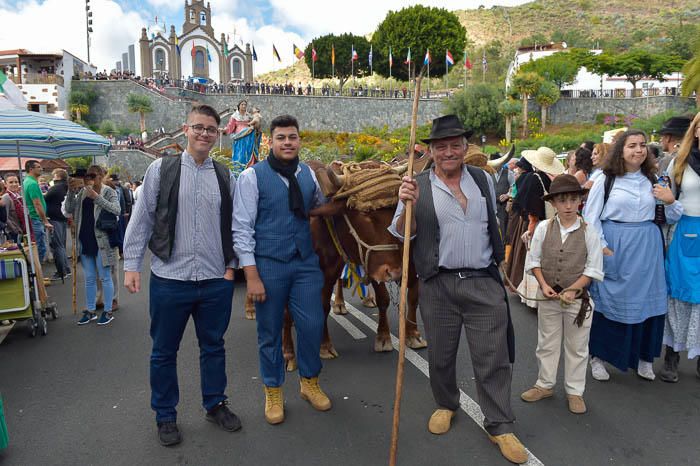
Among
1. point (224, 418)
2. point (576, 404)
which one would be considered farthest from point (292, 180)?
point (576, 404)

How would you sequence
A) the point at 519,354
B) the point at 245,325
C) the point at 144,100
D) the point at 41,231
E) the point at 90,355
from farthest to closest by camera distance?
the point at 144,100, the point at 41,231, the point at 245,325, the point at 90,355, the point at 519,354

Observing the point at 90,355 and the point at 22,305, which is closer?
the point at 90,355

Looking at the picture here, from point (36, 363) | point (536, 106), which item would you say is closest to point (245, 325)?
point (36, 363)

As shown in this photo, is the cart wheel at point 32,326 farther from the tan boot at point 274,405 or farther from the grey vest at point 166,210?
the tan boot at point 274,405

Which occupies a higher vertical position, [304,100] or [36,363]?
[304,100]

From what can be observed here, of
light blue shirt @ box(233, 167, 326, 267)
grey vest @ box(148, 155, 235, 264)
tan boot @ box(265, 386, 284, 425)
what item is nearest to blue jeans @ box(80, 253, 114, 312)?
grey vest @ box(148, 155, 235, 264)

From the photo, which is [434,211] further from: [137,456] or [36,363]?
[36,363]

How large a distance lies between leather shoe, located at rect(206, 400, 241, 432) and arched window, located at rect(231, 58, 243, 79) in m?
89.3

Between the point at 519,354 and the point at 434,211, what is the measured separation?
258cm

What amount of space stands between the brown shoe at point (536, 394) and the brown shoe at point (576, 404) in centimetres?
19

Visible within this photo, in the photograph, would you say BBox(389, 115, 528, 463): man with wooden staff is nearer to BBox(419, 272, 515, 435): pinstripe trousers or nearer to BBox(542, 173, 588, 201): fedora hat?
BBox(419, 272, 515, 435): pinstripe trousers

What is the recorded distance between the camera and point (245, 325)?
648 cm

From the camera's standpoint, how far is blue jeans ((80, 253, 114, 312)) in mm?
6801

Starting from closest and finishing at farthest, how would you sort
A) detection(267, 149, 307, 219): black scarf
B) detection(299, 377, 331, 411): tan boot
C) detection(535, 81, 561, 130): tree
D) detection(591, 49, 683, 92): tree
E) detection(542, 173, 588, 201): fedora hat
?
detection(267, 149, 307, 219): black scarf → detection(542, 173, 588, 201): fedora hat → detection(299, 377, 331, 411): tan boot → detection(535, 81, 561, 130): tree → detection(591, 49, 683, 92): tree
